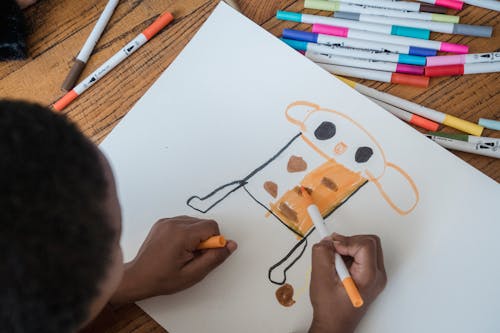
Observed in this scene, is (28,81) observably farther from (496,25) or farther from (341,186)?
(496,25)

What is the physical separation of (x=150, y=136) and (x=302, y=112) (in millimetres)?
204

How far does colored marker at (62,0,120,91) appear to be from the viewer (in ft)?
2.31

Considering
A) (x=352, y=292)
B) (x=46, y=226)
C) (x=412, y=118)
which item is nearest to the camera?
(x=46, y=226)

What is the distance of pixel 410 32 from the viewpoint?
0.70 meters

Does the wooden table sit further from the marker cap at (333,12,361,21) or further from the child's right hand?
the child's right hand

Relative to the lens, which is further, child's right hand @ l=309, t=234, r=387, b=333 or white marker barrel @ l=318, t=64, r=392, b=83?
white marker barrel @ l=318, t=64, r=392, b=83

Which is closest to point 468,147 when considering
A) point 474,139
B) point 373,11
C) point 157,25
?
point 474,139

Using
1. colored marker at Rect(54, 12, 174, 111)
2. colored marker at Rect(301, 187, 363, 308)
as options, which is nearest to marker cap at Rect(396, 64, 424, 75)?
colored marker at Rect(301, 187, 363, 308)

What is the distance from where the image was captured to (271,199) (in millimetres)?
656

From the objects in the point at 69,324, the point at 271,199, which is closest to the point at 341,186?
the point at 271,199

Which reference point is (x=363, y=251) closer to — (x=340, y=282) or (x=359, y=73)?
(x=340, y=282)

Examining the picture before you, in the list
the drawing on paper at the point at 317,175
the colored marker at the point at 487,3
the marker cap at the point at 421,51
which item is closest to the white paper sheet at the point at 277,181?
the drawing on paper at the point at 317,175

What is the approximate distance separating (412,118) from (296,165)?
0.17 meters

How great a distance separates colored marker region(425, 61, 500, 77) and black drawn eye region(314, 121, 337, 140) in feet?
0.49
